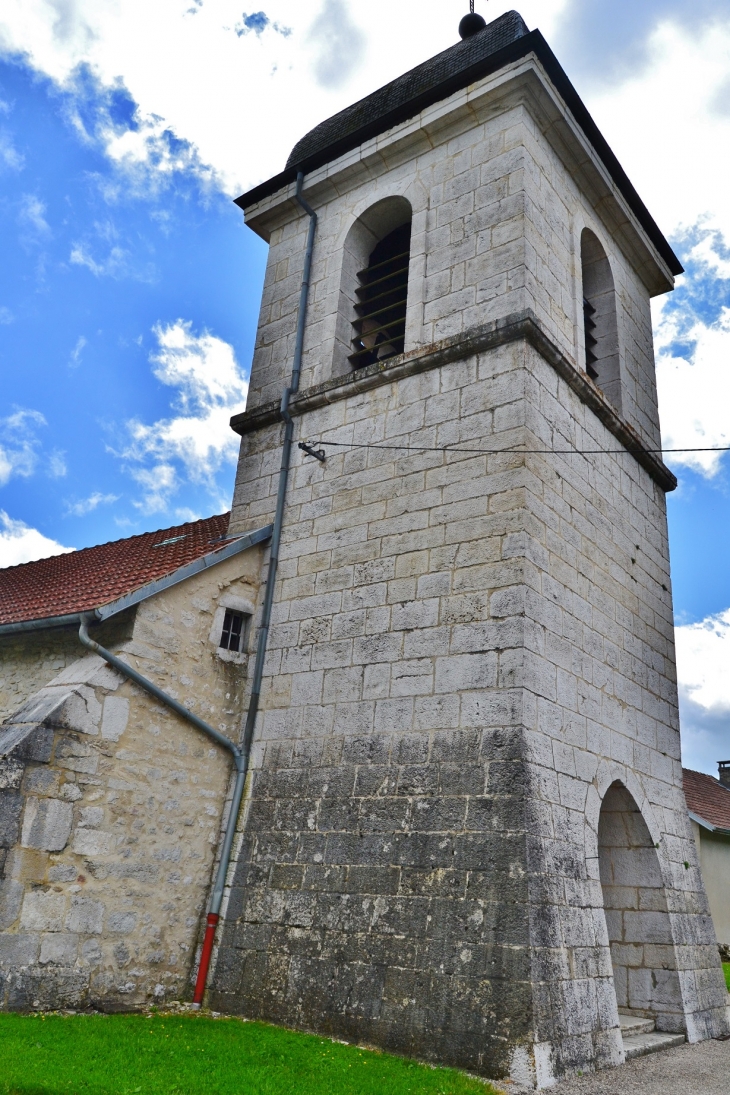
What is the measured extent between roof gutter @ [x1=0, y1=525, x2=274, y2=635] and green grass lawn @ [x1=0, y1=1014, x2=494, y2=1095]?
2773mm

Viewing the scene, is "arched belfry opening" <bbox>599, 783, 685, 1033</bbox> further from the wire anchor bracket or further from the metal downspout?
the wire anchor bracket

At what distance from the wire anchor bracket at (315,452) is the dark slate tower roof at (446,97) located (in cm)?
373

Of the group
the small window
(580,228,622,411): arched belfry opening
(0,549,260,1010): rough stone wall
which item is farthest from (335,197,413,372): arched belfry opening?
(0,549,260,1010): rough stone wall

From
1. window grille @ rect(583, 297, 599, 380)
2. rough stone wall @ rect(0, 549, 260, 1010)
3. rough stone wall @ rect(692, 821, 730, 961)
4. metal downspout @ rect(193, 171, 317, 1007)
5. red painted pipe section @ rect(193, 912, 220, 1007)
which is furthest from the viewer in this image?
rough stone wall @ rect(692, 821, 730, 961)

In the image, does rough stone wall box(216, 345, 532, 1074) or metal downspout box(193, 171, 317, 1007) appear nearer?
rough stone wall box(216, 345, 532, 1074)

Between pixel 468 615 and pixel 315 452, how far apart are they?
8.43 ft

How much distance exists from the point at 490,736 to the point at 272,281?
620 centimetres

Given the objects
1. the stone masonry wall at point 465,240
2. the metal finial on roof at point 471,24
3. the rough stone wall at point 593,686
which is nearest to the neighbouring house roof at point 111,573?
the stone masonry wall at point 465,240

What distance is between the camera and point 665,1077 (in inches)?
212

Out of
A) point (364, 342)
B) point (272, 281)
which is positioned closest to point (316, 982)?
point (364, 342)

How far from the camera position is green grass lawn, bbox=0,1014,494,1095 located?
4.38m

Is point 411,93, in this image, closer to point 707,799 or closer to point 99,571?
point 99,571

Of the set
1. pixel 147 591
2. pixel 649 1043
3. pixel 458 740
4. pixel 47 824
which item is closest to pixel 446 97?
pixel 147 591

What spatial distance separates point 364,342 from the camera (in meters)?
9.48
